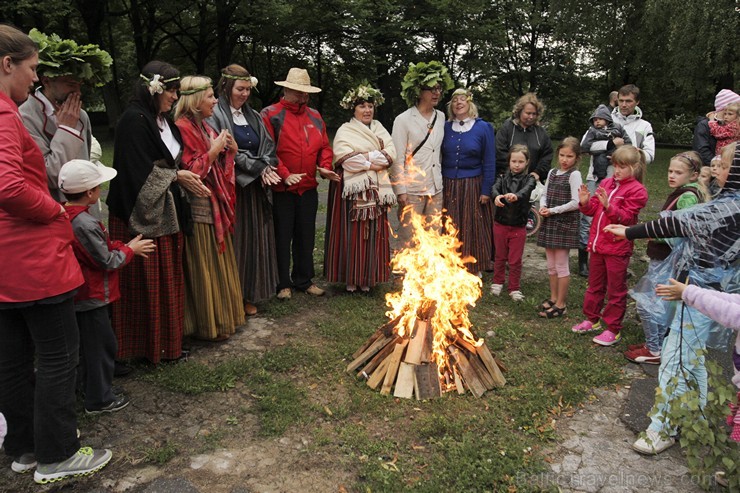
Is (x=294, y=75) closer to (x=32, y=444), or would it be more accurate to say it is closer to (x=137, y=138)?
(x=137, y=138)

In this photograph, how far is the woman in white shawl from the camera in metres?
5.71

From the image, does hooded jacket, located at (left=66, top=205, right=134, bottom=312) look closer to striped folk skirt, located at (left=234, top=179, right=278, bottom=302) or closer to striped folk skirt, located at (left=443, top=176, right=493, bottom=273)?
striped folk skirt, located at (left=234, top=179, right=278, bottom=302)

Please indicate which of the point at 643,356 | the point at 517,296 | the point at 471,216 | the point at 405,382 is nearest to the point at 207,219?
the point at 405,382

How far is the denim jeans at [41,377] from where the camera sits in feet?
9.46

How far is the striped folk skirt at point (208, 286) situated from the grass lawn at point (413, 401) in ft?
1.33

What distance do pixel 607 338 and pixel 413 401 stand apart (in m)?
2.17

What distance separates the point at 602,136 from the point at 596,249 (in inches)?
95.5

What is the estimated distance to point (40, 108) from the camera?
3617 millimetres

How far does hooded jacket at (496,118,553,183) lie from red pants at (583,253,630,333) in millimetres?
1922

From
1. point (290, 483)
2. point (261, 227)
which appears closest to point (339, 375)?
point (290, 483)

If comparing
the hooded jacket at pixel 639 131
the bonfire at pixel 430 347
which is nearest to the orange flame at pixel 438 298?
the bonfire at pixel 430 347

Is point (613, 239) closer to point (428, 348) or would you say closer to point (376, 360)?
point (428, 348)

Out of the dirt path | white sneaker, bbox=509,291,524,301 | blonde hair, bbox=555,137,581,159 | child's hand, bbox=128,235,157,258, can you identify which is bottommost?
the dirt path

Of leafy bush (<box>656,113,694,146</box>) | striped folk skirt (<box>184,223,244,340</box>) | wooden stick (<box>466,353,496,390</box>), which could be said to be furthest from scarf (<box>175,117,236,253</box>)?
leafy bush (<box>656,113,694,146</box>)
